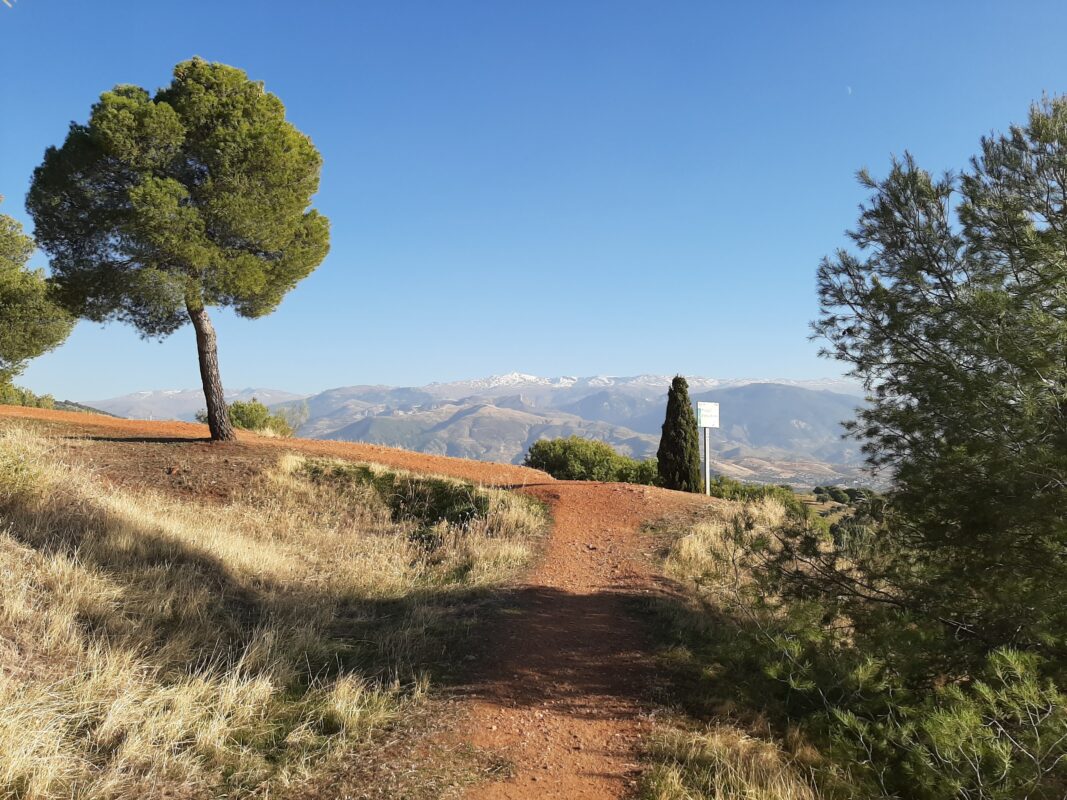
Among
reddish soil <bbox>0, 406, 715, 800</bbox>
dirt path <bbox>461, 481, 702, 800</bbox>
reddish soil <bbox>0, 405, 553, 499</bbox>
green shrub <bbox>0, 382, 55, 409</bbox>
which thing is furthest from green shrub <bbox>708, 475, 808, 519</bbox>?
green shrub <bbox>0, 382, 55, 409</bbox>

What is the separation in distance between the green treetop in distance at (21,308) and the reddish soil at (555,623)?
10.1m

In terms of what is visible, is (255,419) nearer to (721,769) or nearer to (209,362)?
(209,362)

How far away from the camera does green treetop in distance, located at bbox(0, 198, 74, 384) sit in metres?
23.6

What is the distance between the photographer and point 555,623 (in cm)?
700

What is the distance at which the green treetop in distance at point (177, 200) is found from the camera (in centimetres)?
1343

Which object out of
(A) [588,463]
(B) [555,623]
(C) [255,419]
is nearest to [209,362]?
(C) [255,419]

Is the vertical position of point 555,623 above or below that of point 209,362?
below

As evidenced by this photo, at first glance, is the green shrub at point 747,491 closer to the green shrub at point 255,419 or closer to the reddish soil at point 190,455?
the reddish soil at point 190,455

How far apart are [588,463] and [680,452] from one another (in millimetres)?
4741

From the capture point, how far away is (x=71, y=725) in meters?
3.81

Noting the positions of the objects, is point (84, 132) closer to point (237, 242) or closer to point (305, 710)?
point (237, 242)

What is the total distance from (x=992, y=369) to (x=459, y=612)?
5.75 metres

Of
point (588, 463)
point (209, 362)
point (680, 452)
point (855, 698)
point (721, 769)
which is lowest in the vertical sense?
point (721, 769)

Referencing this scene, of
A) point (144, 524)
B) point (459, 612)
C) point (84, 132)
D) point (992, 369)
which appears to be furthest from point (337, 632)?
point (84, 132)
